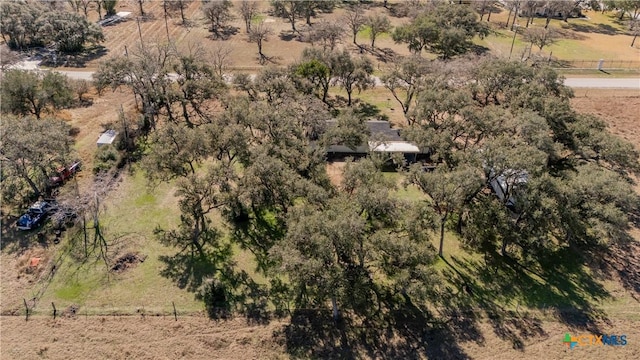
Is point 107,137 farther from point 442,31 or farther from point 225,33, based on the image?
point 442,31

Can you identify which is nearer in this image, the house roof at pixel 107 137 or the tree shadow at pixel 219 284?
the tree shadow at pixel 219 284

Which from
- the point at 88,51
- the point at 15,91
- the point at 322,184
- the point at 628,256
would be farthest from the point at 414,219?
the point at 88,51

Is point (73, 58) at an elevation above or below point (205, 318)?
above

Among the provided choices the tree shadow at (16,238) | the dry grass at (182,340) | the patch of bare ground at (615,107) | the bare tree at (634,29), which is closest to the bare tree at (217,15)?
the tree shadow at (16,238)

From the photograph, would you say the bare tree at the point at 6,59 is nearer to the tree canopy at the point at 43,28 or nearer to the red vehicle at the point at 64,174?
the tree canopy at the point at 43,28

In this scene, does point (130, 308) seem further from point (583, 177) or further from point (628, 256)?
point (628, 256)

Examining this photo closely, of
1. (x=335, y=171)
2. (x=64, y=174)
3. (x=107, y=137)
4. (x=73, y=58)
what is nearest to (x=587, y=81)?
(x=335, y=171)

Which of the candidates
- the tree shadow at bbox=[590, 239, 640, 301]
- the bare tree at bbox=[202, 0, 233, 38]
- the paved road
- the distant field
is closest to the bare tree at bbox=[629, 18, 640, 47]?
the distant field
